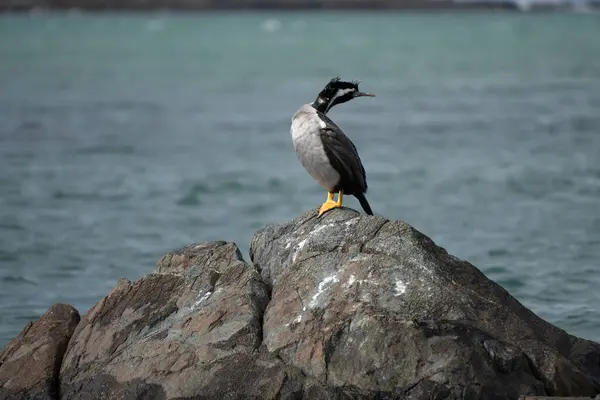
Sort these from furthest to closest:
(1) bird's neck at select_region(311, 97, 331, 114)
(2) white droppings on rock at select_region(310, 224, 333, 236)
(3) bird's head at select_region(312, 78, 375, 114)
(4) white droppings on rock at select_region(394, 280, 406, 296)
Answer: (1) bird's neck at select_region(311, 97, 331, 114), (3) bird's head at select_region(312, 78, 375, 114), (2) white droppings on rock at select_region(310, 224, 333, 236), (4) white droppings on rock at select_region(394, 280, 406, 296)

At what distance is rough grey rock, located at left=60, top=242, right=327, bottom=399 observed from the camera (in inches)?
373

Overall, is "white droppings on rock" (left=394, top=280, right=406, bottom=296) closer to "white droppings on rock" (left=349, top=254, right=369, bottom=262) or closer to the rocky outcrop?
the rocky outcrop

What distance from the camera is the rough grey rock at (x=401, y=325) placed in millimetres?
9242

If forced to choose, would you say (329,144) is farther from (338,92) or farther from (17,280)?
(17,280)

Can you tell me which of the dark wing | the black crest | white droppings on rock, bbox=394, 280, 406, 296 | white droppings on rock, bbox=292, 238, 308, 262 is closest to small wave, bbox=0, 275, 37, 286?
the dark wing

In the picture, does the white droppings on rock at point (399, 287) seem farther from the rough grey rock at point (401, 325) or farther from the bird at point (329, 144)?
the bird at point (329, 144)

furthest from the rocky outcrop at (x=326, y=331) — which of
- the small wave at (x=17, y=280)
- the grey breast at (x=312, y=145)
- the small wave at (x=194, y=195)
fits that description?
the small wave at (x=194, y=195)

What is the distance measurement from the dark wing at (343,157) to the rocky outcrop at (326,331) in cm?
65

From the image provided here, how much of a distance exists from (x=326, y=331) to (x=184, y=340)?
3.69 feet

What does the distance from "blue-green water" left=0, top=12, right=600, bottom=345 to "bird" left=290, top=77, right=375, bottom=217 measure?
12.7 ft

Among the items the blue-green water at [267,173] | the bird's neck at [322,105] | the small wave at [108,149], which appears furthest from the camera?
the small wave at [108,149]

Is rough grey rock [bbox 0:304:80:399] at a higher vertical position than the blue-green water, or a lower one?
higher

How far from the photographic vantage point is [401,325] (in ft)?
30.9

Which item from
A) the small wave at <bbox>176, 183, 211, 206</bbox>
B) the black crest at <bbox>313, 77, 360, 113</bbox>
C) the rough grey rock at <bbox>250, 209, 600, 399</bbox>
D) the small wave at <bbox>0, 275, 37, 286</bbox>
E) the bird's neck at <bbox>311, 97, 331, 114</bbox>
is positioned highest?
the black crest at <bbox>313, 77, 360, 113</bbox>
